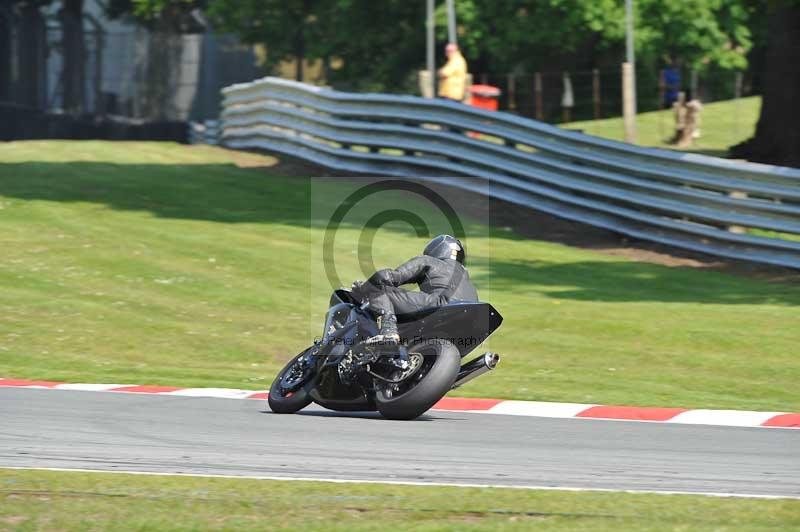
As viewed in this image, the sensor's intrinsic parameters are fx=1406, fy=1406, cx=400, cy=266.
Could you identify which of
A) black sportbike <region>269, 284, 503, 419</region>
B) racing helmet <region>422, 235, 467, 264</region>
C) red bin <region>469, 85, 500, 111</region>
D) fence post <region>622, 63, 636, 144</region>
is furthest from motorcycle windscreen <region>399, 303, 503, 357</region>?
red bin <region>469, 85, 500, 111</region>

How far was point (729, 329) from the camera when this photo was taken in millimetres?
12398

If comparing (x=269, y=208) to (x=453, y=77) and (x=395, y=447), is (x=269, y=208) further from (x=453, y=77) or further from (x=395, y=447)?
(x=395, y=447)

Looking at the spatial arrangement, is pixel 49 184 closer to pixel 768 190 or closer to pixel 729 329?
pixel 768 190

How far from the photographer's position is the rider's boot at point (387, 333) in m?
8.78

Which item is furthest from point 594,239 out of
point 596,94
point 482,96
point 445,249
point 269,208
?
point 596,94

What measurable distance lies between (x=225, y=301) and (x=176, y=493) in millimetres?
7209

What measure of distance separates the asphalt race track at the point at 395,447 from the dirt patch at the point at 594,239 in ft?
25.3

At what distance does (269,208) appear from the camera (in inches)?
771

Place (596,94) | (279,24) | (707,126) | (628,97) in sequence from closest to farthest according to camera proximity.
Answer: (628,97), (707,126), (596,94), (279,24)

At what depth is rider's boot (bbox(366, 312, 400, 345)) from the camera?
878cm

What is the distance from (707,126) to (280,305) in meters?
18.3

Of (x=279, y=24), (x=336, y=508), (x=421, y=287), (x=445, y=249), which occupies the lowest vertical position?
(x=336, y=508)

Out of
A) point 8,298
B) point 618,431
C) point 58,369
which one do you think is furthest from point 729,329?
point 8,298

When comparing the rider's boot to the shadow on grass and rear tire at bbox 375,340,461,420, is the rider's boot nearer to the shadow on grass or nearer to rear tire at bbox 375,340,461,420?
rear tire at bbox 375,340,461,420
